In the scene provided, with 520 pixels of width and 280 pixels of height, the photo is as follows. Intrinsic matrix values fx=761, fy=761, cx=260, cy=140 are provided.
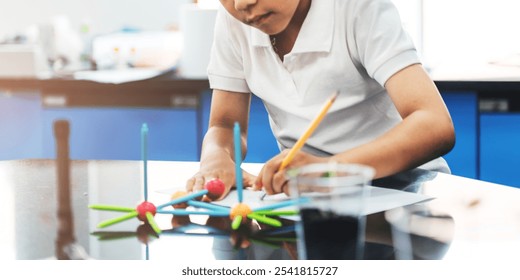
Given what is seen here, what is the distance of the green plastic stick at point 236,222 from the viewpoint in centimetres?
75

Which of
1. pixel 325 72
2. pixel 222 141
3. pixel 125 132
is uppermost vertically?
pixel 325 72

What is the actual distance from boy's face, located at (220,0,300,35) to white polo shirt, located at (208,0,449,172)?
7 cm

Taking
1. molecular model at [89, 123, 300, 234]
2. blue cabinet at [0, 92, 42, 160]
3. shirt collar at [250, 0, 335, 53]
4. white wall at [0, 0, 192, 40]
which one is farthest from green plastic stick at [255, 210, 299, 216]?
white wall at [0, 0, 192, 40]

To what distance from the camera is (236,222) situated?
2.47 feet

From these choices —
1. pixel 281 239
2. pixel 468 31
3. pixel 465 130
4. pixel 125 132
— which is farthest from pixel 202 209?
pixel 468 31

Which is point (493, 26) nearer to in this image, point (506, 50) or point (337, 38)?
point (506, 50)

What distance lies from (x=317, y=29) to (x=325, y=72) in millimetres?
69

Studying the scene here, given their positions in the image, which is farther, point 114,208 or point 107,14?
point 107,14

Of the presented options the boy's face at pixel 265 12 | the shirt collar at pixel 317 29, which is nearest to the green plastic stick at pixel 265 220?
the boy's face at pixel 265 12

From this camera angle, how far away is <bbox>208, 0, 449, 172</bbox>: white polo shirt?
1.16m

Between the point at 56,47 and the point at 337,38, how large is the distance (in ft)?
5.32

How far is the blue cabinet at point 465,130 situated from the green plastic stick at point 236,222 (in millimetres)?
1399

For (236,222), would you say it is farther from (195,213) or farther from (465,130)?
(465,130)

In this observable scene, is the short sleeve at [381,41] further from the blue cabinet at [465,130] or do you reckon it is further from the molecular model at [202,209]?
the blue cabinet at [465,130]
